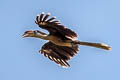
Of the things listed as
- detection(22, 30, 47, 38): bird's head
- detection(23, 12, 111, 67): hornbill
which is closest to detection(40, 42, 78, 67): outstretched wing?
detection(23, 12, 111, 67): hornbill

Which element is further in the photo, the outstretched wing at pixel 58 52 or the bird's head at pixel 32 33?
the outstretched wing at pixel 58 52

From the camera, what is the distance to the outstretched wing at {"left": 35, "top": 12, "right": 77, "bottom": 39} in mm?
17141

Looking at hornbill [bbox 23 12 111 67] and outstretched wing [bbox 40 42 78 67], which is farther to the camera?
outstretched wing [bbox 40 42 78 67]

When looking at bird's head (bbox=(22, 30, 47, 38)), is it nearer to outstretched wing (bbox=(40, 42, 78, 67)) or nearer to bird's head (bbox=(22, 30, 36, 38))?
bird's head (bbox=(22, 30, 36, 38))

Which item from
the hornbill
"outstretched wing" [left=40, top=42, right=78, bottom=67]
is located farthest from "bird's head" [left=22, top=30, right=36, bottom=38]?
"outstretched wing" [left=40, top=42, right=78, bottom=67]

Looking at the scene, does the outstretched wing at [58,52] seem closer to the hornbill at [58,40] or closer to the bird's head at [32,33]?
the hornbill at [58,40]

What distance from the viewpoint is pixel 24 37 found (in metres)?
18.1

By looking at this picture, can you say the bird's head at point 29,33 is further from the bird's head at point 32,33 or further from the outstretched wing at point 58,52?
the outstretched wing at point 58,52

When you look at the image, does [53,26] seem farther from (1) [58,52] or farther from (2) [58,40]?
(1) [58,52]

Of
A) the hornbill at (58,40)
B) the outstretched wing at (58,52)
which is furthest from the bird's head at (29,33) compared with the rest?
the outstretched wing at (58,52)

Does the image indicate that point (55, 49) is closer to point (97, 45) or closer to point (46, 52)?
point (46, 52)

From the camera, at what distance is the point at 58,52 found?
755 inches

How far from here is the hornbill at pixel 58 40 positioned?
1716 cm

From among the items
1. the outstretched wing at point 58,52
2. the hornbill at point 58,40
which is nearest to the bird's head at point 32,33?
the hornbill at point 58,40
